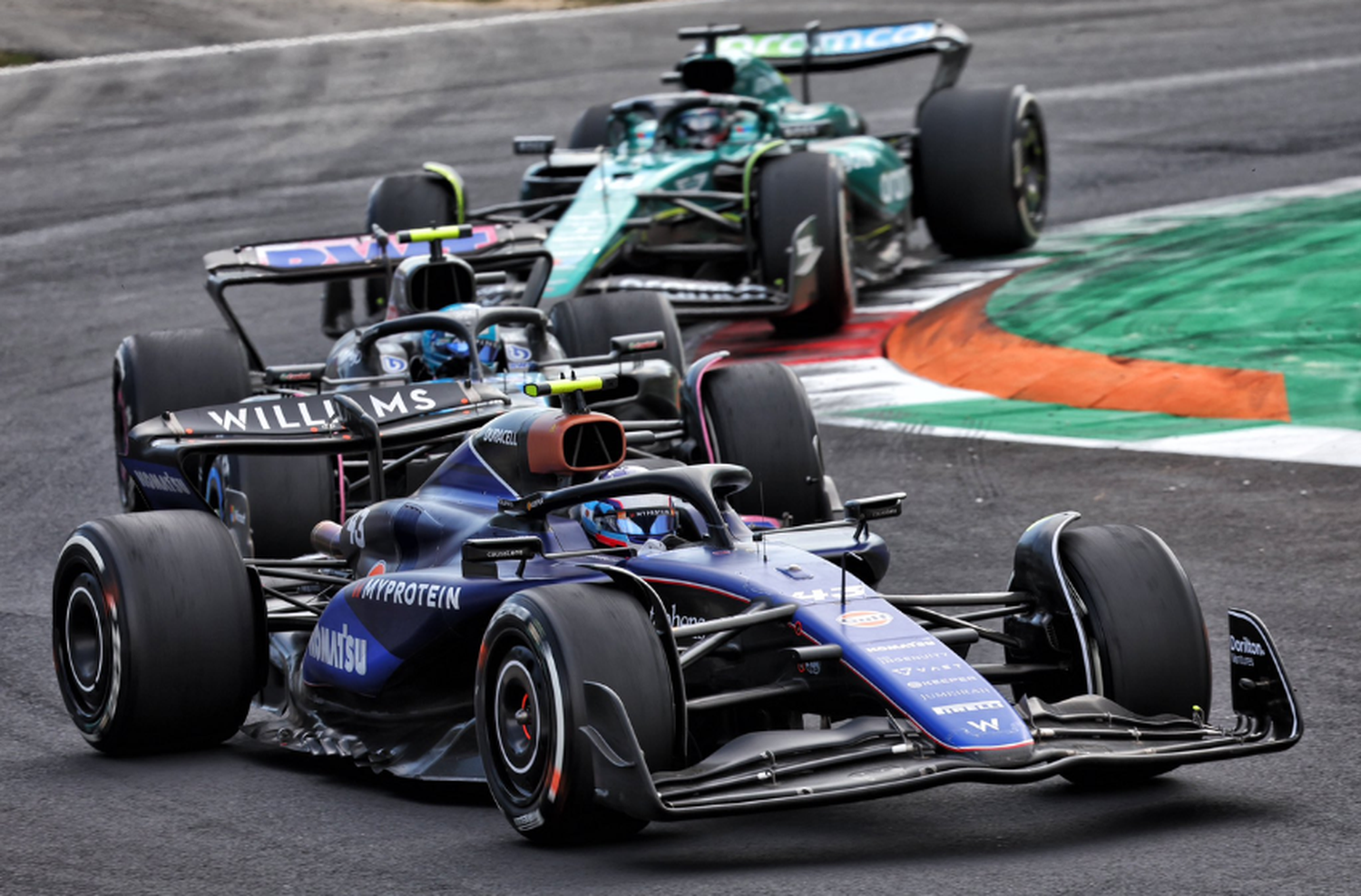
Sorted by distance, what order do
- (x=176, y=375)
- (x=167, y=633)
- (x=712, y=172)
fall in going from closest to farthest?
(x=167, y=633) < (x=176, y=375) < (x=712, y=172)

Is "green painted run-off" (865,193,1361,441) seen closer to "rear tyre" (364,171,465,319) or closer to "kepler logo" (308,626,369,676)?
"rear tyre" (364,171,465,319)

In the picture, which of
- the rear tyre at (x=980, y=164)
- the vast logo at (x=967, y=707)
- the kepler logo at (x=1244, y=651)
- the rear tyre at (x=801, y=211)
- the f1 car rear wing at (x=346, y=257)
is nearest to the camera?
the vast logo at (x=967, y=707)

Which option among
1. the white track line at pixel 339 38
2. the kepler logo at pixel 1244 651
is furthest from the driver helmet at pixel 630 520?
the white track line at pixel 339 38

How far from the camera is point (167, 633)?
781cm

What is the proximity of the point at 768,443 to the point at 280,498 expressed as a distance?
91.4 inches

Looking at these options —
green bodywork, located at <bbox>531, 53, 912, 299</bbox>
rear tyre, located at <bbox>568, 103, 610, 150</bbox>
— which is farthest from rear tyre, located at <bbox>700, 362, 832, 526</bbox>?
rear tyre, located at <bbox>568, 103, 610, 150</bbox>

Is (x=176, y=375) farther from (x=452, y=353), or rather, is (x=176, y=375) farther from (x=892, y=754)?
(x=892, y=754)

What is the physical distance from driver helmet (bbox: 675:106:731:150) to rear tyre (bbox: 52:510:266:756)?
30.0ft

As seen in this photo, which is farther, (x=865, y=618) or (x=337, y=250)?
(x=337, y=250)

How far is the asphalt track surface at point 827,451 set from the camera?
6273 millimetres

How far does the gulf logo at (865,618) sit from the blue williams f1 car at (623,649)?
1 cm

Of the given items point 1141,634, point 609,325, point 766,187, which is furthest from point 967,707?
point 766,187

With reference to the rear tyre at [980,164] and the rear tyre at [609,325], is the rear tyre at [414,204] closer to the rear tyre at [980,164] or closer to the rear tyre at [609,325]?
the rear tyre at [980,164]

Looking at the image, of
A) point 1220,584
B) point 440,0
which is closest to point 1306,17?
point 440,0
